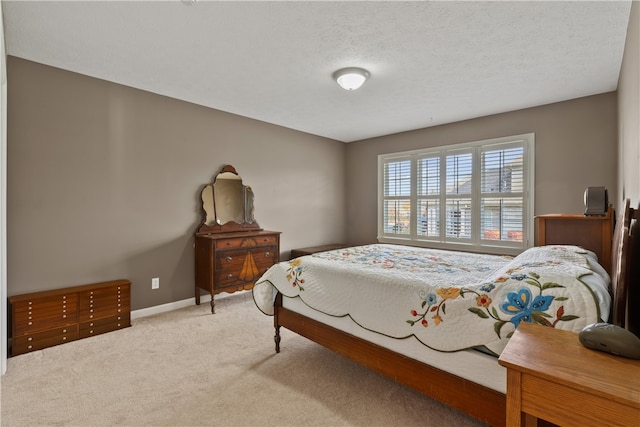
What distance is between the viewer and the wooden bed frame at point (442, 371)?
1188mm

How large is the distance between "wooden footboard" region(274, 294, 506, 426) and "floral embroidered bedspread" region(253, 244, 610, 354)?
14 centimetres

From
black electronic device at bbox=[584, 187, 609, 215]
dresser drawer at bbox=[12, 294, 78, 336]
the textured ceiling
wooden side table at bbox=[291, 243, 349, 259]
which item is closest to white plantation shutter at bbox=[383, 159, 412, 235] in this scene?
wooden side table at bbox=[291, 243, 349, 259]

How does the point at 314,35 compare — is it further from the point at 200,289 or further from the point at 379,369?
the point at 200,289

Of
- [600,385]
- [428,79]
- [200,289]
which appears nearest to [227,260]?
[200,289]

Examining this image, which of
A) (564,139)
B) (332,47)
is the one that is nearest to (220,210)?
(332,47)

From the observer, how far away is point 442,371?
5.23 feet

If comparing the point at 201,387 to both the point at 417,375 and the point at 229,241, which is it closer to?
the point at 417,375

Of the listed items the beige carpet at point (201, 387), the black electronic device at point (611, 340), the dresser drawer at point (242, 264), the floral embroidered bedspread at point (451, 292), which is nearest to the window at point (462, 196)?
the floral embroidered bedspread at point (451, 292)

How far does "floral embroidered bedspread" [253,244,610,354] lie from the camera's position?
4.42ft

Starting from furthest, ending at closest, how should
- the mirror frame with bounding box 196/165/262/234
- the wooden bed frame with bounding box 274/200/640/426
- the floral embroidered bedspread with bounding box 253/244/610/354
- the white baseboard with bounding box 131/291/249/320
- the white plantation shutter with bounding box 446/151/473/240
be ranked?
the white plantation shutter with bounding box 446/151/473/240
the mirror frame with bounding box 196/165/262/234
the white baseboard with bounding box 131/291/249/320
the floral embroidered bedspread with bounding box 253/244/610/354
the wooden bed frame with bounding box 274/200/640/426

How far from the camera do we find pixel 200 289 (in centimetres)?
382

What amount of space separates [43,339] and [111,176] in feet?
5.04

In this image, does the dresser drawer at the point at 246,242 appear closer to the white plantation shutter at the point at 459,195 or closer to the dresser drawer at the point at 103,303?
the dresser drawer at the point at 103,303

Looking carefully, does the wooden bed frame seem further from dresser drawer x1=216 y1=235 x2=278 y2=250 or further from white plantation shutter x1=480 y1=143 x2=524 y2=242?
white plantation shutter x1=480 y1=143 x2=524 y2=242
